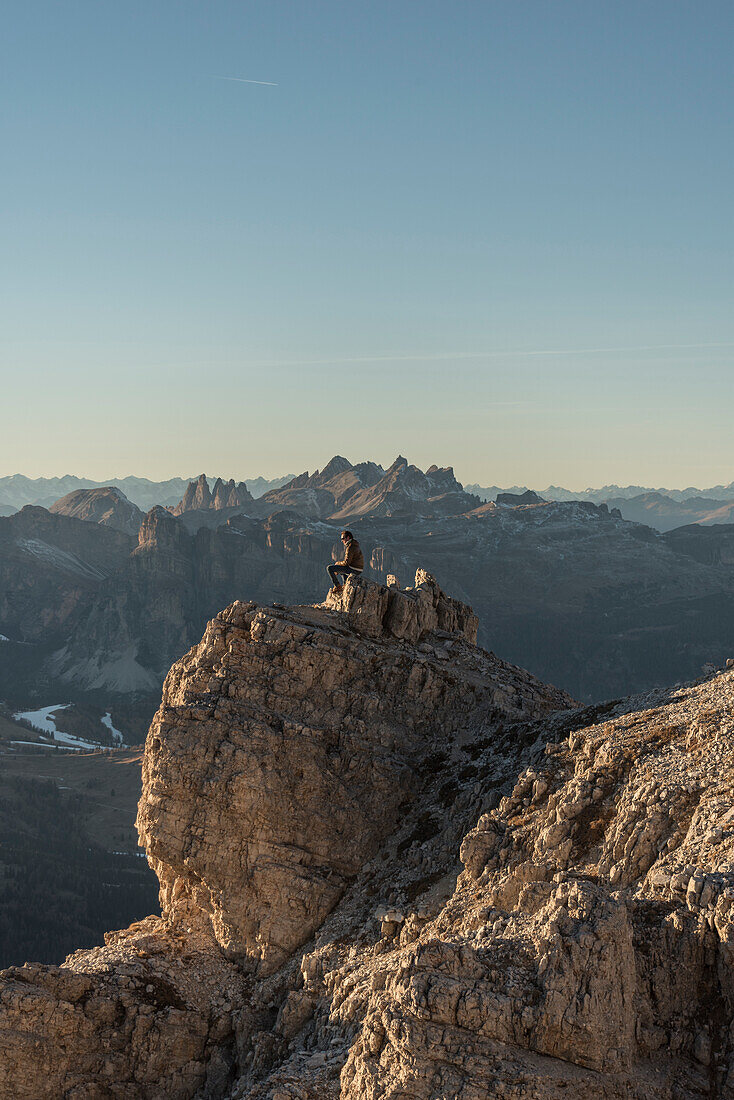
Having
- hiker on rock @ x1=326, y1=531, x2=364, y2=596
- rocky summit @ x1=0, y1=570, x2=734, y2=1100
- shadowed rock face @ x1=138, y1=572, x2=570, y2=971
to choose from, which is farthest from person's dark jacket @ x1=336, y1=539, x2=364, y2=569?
shadowed rock face @ x1=138, y1=572, x2=570, y2=971

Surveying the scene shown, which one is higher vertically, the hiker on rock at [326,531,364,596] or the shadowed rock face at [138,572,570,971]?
the hiker on rock at [326,531,364,596]

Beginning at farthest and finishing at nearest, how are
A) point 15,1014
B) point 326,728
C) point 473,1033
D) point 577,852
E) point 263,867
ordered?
point 326,728 < point 263,867 < point 15,1014 < point 577,852 < point 473,1033

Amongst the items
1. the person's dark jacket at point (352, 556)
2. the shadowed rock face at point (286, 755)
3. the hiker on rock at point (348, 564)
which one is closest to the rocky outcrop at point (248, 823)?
the shadowed rock face at point (286, 755)

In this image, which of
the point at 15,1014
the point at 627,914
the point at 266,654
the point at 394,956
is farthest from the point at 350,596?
the point at 627,914

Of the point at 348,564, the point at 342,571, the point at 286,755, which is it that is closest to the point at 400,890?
the point at 286,755

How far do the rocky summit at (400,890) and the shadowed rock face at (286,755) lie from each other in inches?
5.9

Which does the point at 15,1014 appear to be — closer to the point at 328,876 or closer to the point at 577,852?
the point at 328,876

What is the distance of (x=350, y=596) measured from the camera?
6994 centimetres

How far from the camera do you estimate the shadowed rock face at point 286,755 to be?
5734 cm

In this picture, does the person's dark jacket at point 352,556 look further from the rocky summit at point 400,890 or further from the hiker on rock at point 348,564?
the rocky summit at point 400,890

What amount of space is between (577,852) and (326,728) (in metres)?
21.8

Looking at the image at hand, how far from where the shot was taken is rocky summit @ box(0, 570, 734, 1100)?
33.4 metres

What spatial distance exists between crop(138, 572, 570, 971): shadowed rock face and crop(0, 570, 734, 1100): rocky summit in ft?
0.49

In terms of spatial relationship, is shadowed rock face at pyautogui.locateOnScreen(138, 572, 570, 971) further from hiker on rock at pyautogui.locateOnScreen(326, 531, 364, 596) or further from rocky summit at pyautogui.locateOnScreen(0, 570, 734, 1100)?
hiker on rock at pyautogui.locateOnScreen(326, 531, 364, 596)
